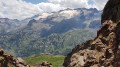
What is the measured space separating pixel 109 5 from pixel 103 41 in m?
15.9

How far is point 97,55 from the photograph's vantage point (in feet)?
128

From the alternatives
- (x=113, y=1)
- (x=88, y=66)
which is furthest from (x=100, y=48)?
(x=113, y=1)

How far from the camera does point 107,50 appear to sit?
37.0 m

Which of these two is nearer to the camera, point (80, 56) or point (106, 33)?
point (106, 33)

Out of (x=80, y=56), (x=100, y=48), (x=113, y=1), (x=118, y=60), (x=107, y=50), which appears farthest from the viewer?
(x=113, y=1)

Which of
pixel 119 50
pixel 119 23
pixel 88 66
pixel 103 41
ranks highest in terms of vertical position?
pixel 119 23

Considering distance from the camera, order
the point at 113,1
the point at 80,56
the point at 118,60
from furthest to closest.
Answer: the point at 113,1 → the point at 80,56 → the point at 118,60

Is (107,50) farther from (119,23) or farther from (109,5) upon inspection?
(109,5)

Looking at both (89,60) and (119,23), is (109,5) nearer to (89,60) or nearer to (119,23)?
(119,23)

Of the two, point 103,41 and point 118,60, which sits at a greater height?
point 103,41

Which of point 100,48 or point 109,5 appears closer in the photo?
point 100,48

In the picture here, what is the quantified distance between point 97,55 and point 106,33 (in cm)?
593

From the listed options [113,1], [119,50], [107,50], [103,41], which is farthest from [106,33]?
[113,1]

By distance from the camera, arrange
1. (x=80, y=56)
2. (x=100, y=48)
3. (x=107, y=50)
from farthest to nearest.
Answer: (x=80, y=56) → (x=100, y=48) → (x=107, y=50)
